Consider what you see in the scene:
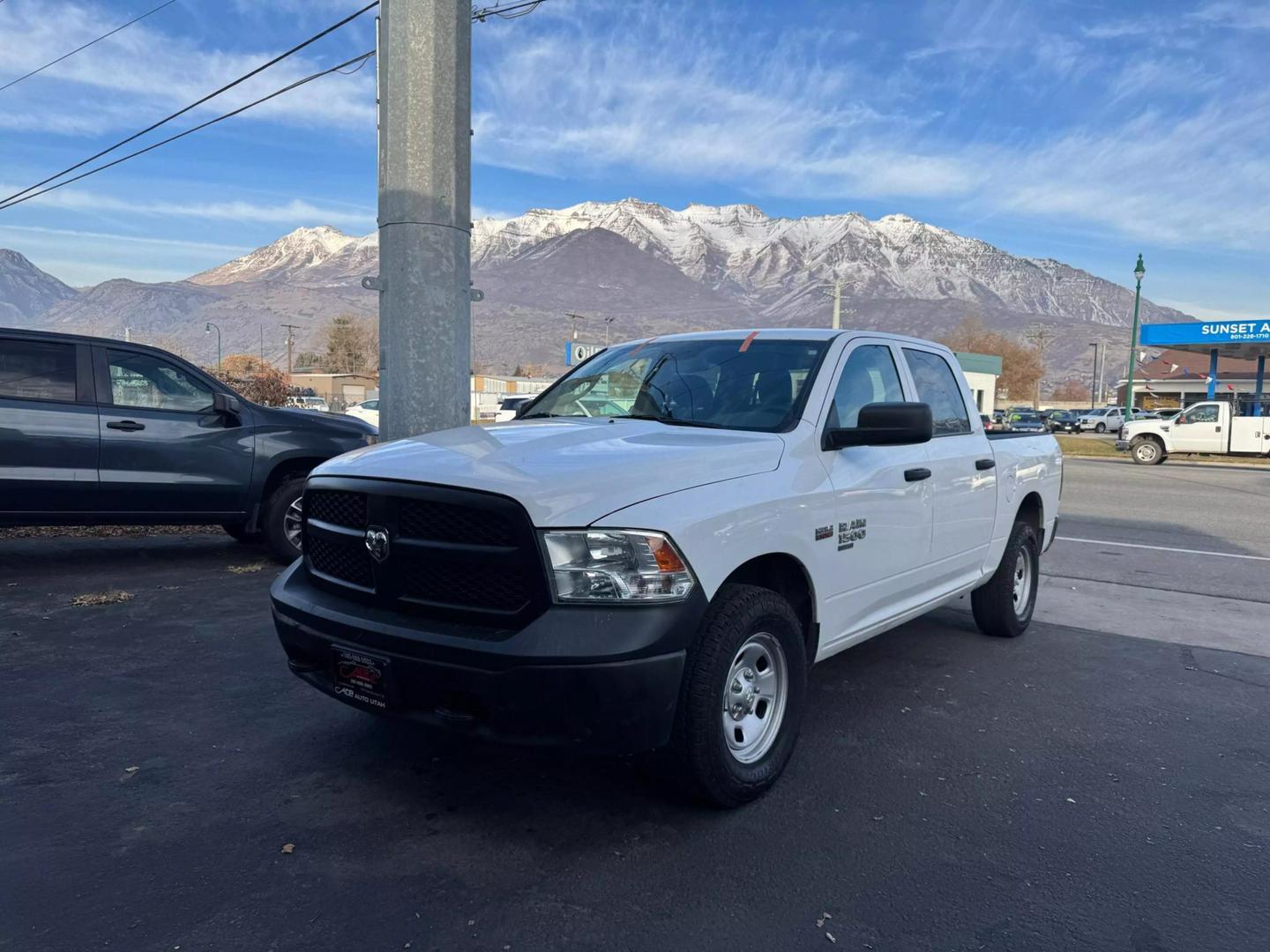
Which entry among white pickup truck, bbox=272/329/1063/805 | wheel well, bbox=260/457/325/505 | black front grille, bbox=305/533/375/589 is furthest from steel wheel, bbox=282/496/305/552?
black front grille, bbox=305/533/375/589

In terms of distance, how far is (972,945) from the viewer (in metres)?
2.71

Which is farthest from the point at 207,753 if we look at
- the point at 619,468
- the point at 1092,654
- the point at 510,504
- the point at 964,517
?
the point at 1092,654

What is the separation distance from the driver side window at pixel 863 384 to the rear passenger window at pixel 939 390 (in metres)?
0.28

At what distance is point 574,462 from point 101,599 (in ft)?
15.8

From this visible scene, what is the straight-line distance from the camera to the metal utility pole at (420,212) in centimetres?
738

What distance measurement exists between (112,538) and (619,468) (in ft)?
25.8

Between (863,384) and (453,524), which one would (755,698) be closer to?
(453,524)

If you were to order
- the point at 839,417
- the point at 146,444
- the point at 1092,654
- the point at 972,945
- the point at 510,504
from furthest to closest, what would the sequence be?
the point at 146,444 < the point at 1092,654 < the point at 839,417 < the point at 510,504 < the point at 972,945

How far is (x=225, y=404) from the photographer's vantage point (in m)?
7.63

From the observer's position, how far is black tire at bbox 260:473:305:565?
7.81 metres

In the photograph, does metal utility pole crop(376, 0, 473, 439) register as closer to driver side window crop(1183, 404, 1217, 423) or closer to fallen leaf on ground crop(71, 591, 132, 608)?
fallen leaf on ground crop(71, 591, 132, 608)

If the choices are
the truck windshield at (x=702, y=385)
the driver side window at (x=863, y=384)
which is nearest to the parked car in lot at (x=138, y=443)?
the truck windshield at (x=702, y=385)

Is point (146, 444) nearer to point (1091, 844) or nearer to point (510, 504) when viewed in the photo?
point (510, 504)

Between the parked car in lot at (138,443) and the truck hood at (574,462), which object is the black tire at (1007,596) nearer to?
the truck hood at (574,462)
